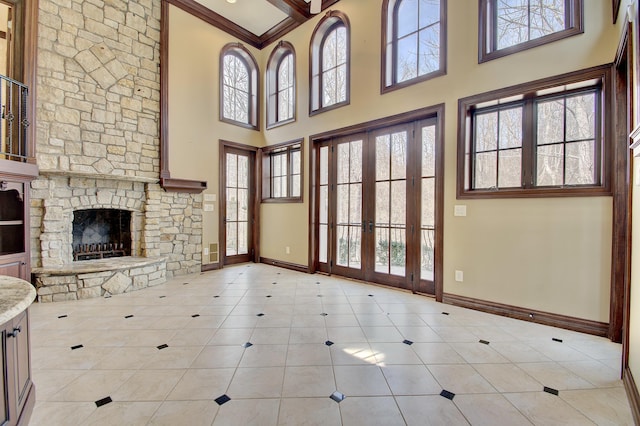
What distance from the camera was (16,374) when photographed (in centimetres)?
143

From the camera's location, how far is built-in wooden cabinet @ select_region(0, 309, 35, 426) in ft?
4.31

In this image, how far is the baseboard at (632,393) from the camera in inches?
65.4

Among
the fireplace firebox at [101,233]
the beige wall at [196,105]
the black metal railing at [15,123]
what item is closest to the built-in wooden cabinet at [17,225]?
the black metal railing at [15,123]

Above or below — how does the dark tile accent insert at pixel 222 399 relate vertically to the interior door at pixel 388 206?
below

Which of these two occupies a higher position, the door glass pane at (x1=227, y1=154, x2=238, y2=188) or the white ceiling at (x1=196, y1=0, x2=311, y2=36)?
the white ceiling at (x1=196, y1=0, x2=311, y2=36)

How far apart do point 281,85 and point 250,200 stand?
2580 millimetres

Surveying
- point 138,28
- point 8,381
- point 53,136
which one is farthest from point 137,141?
point 8,381

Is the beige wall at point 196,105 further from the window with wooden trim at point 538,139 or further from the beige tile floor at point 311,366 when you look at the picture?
the window with wooden trim at point 538,139

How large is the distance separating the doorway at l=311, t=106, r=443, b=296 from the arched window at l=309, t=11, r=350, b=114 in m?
0.70

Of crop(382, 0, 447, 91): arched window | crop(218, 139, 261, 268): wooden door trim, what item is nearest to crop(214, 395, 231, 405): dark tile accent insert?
crop(218, 139, 261, 268): wooden door trim

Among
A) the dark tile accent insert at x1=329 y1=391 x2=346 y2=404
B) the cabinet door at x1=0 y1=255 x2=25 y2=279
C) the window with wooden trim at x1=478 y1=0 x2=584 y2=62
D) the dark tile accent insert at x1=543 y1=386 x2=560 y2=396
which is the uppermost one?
the window with wooden trim at x1=478 y1=0 x2=584 y2=62

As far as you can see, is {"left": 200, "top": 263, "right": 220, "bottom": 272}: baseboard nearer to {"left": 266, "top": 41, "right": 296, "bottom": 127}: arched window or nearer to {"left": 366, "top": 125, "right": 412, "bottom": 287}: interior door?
{"left": 366, "top": 125, "right": 412, "bottom": 287}: interior door

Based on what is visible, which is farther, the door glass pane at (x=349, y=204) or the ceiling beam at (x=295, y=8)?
the door glass pane at (x=349, y=204)

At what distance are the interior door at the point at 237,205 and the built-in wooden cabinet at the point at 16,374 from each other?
4085 mm
